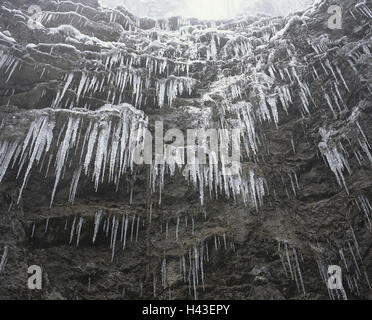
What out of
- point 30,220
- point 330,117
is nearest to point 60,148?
point 30,220

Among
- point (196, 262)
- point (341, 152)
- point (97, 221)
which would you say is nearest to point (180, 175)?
point (196, 262)

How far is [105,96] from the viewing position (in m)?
11.7

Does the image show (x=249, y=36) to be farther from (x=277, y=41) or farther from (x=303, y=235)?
(x=303, y=235)

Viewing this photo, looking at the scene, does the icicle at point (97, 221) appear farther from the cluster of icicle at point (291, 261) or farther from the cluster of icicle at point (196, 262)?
the cluster of icicle at point (291, 261)

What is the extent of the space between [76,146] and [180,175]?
120 inches

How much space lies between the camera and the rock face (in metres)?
9.27

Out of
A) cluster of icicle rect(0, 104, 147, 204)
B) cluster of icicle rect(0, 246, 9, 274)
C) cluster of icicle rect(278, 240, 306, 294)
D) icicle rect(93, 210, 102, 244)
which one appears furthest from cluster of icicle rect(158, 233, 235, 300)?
cluster of icicle rect(0, 246, 9, 274)

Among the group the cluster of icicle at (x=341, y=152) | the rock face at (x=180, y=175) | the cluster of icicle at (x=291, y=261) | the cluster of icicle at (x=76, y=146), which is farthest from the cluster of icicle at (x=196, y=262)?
the cluster of icicle at (x=341, y=152)

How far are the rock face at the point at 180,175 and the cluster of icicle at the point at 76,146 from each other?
39mm

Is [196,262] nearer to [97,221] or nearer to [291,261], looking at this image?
[291,261]

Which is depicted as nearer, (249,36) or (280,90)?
(280,90)

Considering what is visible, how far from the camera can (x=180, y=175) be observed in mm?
10477

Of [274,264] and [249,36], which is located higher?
[249,36]

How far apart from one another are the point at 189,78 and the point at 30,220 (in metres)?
7.01
